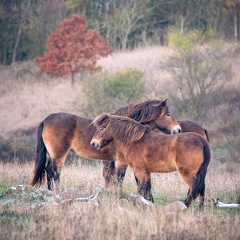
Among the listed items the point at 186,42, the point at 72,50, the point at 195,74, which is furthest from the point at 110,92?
the point at 72,50

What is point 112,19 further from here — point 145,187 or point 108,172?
point 145,187

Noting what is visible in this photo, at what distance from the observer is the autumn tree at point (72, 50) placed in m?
35.5

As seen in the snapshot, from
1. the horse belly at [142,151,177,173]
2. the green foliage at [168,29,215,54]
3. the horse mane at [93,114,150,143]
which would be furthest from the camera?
the green foliage at [168,29,215,54]

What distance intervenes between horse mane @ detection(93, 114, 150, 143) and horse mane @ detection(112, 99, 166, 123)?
3.76 ft

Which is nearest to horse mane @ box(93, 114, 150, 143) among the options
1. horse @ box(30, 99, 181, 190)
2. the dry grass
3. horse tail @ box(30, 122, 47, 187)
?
horse @ box(30, 99, 181, 190)

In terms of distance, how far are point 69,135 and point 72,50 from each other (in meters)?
24.8

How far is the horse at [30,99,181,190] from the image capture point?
11.1m

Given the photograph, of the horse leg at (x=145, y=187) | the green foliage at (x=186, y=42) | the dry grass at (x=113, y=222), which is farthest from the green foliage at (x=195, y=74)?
the dry grass at (x=113, y=222)

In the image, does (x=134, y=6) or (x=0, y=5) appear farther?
(x=0, y=5)

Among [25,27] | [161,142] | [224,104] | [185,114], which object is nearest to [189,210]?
[161,142]

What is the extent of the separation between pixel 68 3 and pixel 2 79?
Answer: 11.9 metres

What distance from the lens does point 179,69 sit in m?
27.2

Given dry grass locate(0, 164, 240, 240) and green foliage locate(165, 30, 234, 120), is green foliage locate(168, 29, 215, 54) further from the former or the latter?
dry grass locate(0, 164, 240, 240)

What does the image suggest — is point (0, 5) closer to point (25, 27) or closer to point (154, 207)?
point (25, 27)
